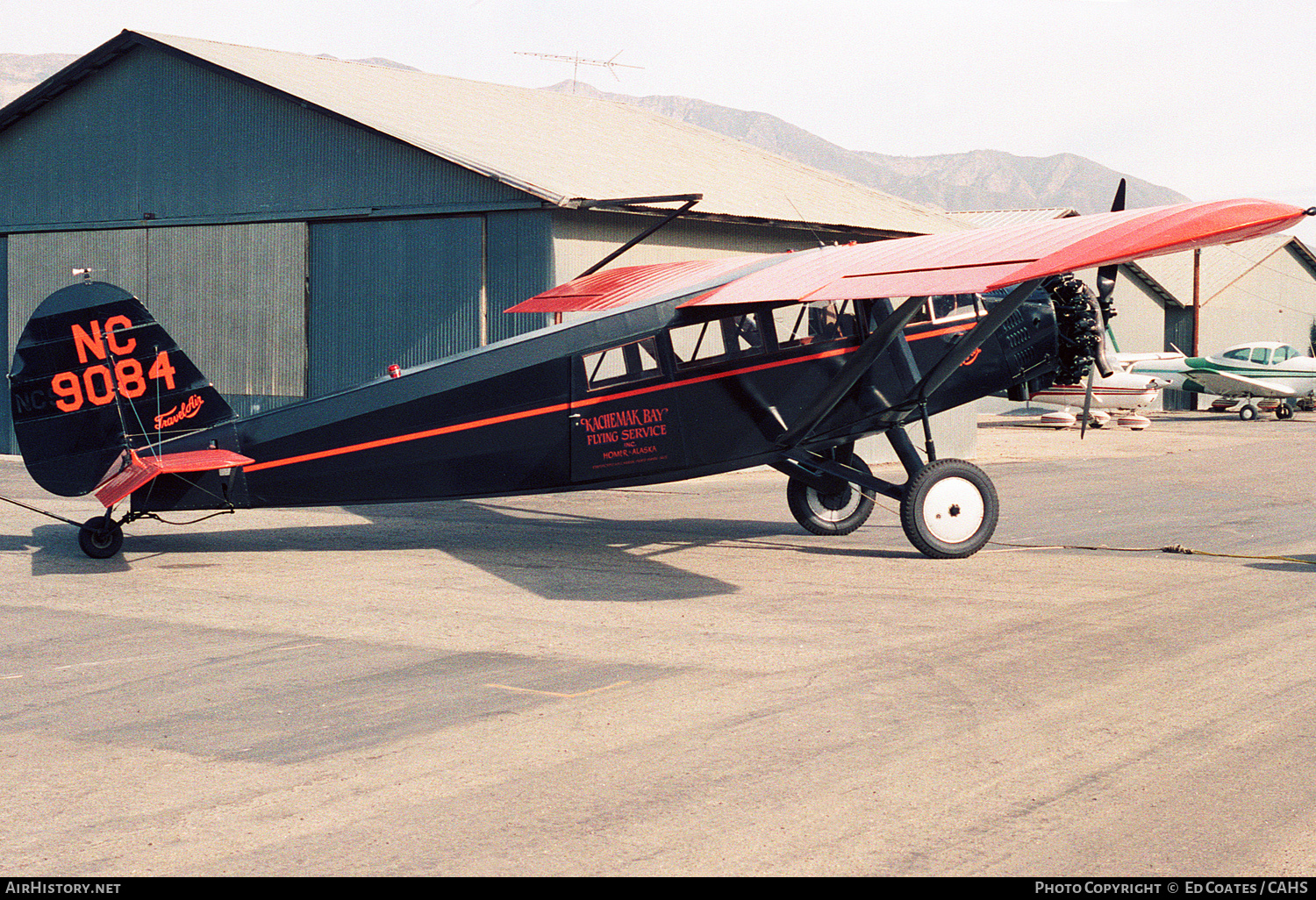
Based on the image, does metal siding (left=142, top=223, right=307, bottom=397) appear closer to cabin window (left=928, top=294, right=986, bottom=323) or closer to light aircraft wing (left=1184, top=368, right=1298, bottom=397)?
cabin window (left=928, top=294, right=986, bottom=323)

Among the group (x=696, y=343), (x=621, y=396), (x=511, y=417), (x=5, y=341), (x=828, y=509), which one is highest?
(x=696, y=343)

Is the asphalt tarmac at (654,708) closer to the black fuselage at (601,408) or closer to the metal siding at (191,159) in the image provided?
the black fuselage at (601,408)

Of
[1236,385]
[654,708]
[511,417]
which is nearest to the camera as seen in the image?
[654,708]

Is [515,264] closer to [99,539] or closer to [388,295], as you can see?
[388,295]

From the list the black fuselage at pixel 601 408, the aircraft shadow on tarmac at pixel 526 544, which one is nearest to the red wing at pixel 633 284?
the black fuselage at pixel 601 408

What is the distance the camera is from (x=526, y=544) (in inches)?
586

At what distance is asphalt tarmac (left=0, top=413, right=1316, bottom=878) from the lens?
5.39m

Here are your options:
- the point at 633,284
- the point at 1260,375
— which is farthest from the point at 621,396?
the point at 1260,375

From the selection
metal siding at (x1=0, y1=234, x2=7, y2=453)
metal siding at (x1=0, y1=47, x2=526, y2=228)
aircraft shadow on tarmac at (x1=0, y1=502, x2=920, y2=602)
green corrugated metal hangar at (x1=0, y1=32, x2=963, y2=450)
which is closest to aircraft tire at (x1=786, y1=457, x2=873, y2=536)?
aircraft shadow on tarmac at (x1=0, y1=502, x2=920, y2=602)

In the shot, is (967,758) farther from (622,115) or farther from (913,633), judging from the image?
(622,115)

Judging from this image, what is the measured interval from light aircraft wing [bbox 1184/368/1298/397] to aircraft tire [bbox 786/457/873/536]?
36232 millimetres

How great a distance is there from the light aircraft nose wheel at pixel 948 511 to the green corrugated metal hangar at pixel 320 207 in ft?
27.9

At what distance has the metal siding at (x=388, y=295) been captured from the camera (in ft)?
71.4

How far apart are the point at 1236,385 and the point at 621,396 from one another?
39.5 metres
